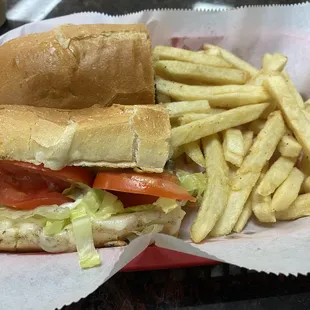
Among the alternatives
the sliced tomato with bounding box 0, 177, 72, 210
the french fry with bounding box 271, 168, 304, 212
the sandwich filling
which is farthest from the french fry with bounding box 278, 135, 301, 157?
the sliced tomato with bounding box 0, 177, 72, 210

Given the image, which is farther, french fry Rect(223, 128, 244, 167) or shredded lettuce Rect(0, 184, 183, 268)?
french fry Rect(223, 128, 244, 167)

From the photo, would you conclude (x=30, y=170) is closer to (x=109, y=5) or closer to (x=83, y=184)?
(x=83, y=184)

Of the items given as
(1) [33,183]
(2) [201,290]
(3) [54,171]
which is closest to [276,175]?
(2) [201,290]

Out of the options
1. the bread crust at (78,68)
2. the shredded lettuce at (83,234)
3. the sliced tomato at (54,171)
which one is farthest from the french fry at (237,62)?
the shredded lettuce at (83,234)

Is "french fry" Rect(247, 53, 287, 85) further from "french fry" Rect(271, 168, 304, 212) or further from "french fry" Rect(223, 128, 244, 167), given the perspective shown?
"french fry" Rect(271, 168, 304, 212)

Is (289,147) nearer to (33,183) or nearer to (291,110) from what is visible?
(291,110)

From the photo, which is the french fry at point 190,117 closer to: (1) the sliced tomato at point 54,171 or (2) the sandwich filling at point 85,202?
(2) the sandwich filling at point 85,202
